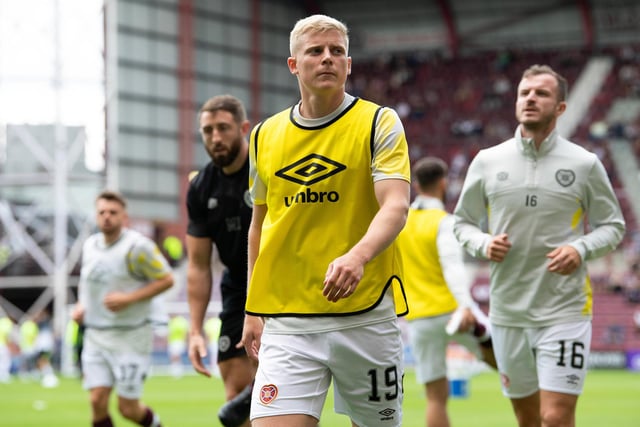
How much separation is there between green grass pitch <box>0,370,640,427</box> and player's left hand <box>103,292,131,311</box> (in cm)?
365

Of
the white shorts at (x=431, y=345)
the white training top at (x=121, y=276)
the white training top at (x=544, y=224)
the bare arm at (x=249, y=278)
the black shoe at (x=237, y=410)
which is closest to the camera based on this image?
the bare arm at (x=249, y=278)

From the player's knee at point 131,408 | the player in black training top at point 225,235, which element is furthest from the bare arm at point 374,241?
the player's knee at point 131,408

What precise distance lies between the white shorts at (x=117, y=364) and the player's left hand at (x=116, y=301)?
0.37m

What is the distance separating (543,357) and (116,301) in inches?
163

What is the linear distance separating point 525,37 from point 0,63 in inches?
862

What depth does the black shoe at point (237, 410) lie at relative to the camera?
22.1 feet

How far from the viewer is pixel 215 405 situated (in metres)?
16.3

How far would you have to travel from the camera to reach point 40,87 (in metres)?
36.0

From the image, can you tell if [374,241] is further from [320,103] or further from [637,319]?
[637,319]

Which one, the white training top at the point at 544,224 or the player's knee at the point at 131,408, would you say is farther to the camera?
the player's knee at the point at 131,408

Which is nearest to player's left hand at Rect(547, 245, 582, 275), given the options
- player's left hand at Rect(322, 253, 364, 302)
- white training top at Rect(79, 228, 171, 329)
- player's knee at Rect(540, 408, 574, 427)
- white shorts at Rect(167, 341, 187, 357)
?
player's knee at Rect(540, 408, 574, 427)

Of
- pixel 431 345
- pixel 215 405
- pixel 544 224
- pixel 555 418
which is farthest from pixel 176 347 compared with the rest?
pixel 555 418

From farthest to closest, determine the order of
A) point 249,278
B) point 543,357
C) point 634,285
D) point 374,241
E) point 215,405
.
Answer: point 634,285 < point 215,405 < point 543,357 < point 249,278 < point 374,241

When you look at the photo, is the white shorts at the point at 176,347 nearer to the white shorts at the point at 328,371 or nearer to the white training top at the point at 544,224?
the white training top at the point at 544,224
